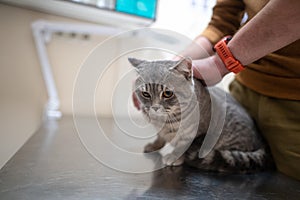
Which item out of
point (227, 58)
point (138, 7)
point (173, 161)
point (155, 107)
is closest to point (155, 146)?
point (173, 161)

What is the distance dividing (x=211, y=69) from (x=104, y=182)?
41 centimetres

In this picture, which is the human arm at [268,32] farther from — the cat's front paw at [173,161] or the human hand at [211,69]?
the cat's front paw at [173,161]

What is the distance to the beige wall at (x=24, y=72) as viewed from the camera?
1.37 metres

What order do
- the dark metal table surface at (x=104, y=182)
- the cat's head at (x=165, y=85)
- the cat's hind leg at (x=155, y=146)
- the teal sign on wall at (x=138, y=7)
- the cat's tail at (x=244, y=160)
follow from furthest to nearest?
the teal sign on wall at (x=138, y=7) → the cat's hind leg at (x=155, y=146) → the cat's tail at (x=244, y=160) → the cat's head at (x=165, y=85) → the dark metal table surface at (x=104, y=182)

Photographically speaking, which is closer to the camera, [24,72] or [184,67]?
[184,67]

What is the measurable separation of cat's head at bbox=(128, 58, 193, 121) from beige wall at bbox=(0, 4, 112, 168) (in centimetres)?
86

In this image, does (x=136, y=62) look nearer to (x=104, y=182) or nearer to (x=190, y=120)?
(x=190, y=120)

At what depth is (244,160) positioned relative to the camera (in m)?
0.82

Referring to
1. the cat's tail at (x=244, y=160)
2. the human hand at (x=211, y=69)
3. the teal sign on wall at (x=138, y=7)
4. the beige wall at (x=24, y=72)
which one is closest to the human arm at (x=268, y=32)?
the human hand at (x=211, y=69)

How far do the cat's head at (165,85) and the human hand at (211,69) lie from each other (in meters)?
0.06

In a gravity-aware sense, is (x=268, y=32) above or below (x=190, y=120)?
above

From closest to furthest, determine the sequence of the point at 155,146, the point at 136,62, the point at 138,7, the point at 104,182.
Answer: the point at 104,182 < the point at 136,62 < the point at 155,146 < the point at 138,7

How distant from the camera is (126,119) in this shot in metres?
0.88

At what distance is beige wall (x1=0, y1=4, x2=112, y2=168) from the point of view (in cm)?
137
